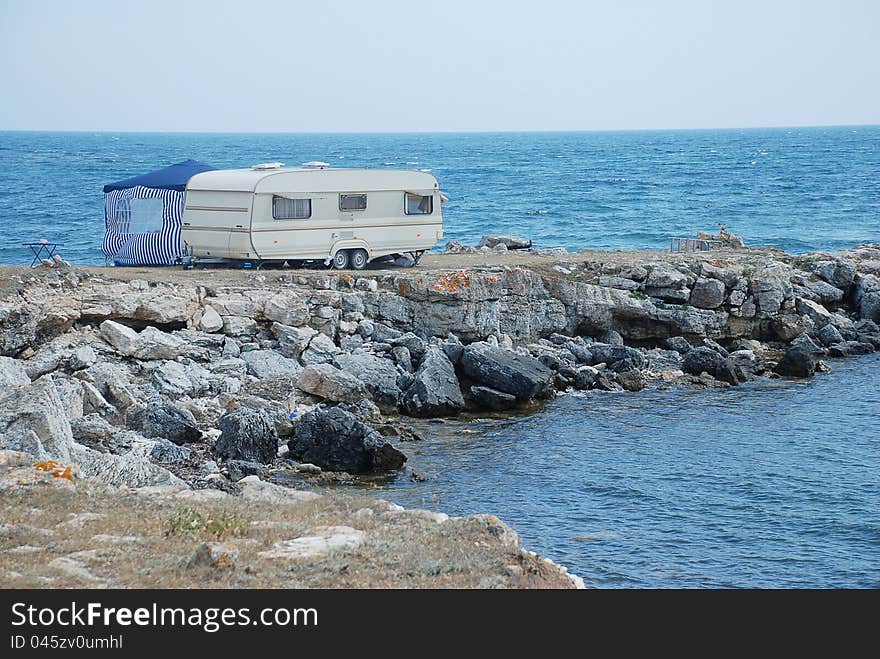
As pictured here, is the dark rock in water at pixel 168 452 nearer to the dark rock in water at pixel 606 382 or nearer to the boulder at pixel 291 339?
the boulder at pixel 291 339

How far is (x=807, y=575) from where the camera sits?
13.2 meters

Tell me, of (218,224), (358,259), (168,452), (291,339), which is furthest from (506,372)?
(218,224)

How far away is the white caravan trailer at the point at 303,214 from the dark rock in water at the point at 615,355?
649 cm

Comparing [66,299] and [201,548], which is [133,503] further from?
[66,299]

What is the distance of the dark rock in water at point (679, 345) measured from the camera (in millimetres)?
26797

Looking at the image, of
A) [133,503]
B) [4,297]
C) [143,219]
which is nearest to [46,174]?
[143,219]

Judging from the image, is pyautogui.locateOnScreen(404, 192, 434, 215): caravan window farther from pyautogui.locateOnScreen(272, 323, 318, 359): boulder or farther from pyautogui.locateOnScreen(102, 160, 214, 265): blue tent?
pyautogui.locateOnScreen(272, 323, 318, 359): boulder

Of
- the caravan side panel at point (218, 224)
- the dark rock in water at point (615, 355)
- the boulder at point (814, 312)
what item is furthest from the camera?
the boulder at point (814, 312)

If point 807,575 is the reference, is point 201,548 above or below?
above

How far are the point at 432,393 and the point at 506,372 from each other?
2.03m

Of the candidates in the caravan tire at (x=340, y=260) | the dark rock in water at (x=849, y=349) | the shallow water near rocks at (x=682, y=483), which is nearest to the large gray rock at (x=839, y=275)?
the dark rock in water at (x=849, y=349)

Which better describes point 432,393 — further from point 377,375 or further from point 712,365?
point 712,365
